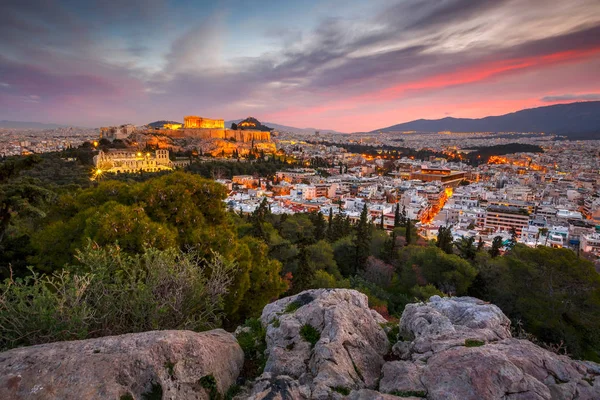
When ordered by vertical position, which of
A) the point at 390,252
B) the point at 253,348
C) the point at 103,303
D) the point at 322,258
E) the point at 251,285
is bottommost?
the point at 390,252

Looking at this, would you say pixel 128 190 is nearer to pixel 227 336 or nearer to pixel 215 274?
pixel 215 274

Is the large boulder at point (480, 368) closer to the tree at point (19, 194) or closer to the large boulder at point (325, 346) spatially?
the large boulder at point (325, 346)

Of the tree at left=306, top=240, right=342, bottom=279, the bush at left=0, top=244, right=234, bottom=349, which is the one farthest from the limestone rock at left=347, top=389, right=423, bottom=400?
the tree at left=306, top=240, right=342, bottom=279

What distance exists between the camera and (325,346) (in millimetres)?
4441

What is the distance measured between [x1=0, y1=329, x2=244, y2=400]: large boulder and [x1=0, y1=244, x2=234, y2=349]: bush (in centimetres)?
98

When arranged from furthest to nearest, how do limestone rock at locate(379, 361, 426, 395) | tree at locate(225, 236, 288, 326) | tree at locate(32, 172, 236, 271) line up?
tree at locate(225, 236, 288, 326) → tree at locate(32, 172, 236, 271) → limestone rock at locate(379, 361, 426, 395)

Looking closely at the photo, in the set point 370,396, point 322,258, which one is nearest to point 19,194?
point 370,396

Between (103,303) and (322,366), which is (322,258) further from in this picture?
(322,366)

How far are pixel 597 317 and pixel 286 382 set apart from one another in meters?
14.0

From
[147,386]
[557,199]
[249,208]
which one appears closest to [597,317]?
[147,386]

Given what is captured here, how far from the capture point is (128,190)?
→ 10.2m

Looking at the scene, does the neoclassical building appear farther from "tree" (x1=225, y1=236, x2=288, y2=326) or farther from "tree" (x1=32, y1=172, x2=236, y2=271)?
"tree" (x1=225, y1=236, x2=288, y2=326)

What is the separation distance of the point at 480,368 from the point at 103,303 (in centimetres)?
532

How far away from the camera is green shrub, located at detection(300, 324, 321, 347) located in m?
4.84
